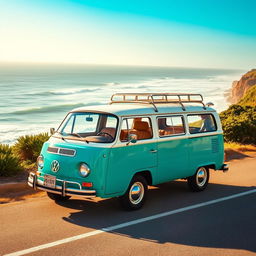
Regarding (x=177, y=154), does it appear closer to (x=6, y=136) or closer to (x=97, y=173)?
(x=97, y=173)

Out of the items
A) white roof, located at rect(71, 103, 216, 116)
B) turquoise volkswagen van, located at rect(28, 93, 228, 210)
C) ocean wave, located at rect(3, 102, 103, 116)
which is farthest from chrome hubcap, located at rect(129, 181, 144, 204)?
ocean wave, located at rect(3, 102, 103, 116)

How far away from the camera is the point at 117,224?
24.3 ft

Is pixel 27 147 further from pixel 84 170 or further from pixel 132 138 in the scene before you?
pixel 132 138

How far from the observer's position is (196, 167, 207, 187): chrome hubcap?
991 centimetres

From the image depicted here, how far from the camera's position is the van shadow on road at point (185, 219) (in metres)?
6.80

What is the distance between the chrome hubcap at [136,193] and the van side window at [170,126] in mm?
1418

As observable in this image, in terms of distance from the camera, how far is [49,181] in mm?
7965

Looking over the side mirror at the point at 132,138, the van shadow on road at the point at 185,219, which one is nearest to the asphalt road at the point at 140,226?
the van shadow on road at the point at 185,219

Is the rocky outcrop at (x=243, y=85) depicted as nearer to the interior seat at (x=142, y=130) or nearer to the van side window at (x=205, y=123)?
the van side window at (x=205, y=123)

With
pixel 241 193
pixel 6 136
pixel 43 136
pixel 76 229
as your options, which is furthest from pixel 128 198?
pixel 6 136

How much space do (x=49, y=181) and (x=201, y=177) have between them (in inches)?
149

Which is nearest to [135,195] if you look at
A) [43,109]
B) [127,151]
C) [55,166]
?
[127,151]

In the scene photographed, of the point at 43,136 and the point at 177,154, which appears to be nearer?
the point at 177,154

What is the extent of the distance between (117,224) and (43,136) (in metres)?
6.59
